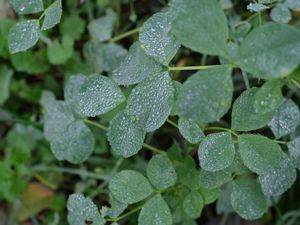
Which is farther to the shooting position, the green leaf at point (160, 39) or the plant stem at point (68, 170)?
the plant stem at point (68, 170)

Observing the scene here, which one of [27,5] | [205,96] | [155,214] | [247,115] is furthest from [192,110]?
[27,5]

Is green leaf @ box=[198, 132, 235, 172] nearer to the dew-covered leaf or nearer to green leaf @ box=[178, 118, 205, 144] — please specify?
green leaf @ box=[178, 118, 205, 144]

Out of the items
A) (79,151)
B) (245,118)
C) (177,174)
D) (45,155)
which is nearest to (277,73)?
(245,118)

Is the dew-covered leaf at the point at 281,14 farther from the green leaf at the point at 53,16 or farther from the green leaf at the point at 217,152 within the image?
the green leaf at the point at 53,16

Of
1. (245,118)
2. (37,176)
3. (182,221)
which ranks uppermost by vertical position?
(245,118)

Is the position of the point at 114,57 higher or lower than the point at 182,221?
higher

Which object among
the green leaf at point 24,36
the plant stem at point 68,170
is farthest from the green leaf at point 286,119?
the plant stem at point 68,170

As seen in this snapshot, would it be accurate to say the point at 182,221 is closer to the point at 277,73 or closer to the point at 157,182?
the point at 157,182
